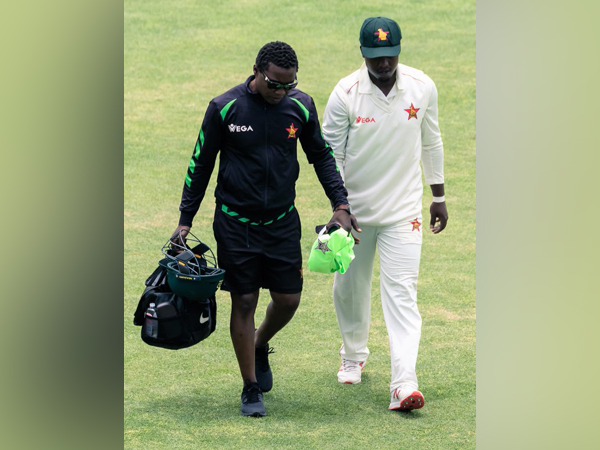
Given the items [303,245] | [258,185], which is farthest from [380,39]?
[303,245]

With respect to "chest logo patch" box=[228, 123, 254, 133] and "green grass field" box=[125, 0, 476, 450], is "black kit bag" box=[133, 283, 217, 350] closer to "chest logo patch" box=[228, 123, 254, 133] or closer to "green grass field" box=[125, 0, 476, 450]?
"green grass field" box=[125, 0, 476, 450]

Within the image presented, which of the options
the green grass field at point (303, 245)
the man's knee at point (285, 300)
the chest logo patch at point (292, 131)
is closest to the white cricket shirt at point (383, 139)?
the chest logo patch at point (292, 131)

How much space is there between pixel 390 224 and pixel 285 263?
0.72m

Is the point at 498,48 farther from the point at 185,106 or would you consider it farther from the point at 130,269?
the point at 185,106

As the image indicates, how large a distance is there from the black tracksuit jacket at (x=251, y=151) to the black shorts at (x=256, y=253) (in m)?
0.08

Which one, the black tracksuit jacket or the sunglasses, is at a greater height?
the sunglasses

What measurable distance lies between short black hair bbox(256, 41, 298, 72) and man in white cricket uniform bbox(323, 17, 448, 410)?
21.4 inches

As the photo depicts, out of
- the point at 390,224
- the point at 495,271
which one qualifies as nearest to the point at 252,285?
the point at 390,224

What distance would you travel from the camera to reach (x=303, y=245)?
33.0ft

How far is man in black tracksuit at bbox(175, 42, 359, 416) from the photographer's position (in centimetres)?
585

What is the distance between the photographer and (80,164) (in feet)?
8.72

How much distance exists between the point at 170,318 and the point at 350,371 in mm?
1494

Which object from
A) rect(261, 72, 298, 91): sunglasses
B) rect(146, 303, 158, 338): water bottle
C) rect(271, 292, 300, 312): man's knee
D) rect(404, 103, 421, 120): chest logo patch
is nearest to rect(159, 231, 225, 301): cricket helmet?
rect(146, 303, 158, 338): water bottle

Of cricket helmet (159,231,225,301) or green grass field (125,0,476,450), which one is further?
green grass field (125,0,476,450)
